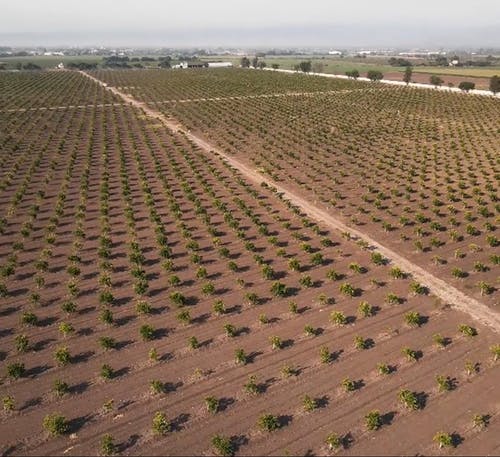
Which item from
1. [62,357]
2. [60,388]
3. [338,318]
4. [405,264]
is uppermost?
[405,264]

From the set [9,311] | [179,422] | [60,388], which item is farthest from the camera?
[9,311]

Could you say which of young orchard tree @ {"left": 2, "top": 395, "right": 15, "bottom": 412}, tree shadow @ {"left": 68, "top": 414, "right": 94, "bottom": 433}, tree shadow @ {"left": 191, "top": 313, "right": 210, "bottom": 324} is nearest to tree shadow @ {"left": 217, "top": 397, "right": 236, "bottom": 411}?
tree shadow @ {"left": 68, "top": 414, "right": 94, "bottom": 433}

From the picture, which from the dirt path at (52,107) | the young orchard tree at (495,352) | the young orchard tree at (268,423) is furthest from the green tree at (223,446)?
the dirt path at (52,107)

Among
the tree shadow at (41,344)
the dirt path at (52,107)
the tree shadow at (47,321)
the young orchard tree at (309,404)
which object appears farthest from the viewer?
the dirt path at (52,107)

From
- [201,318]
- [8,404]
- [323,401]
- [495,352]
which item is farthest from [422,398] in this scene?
[8,404]

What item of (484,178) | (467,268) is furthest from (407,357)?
(484,178)

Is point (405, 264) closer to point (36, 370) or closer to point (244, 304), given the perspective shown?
point (244, 304)

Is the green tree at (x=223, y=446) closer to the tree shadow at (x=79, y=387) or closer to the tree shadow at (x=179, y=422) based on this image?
Result: the tree shadow at (x=179, y=422)

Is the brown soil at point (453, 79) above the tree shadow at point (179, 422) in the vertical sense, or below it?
above
